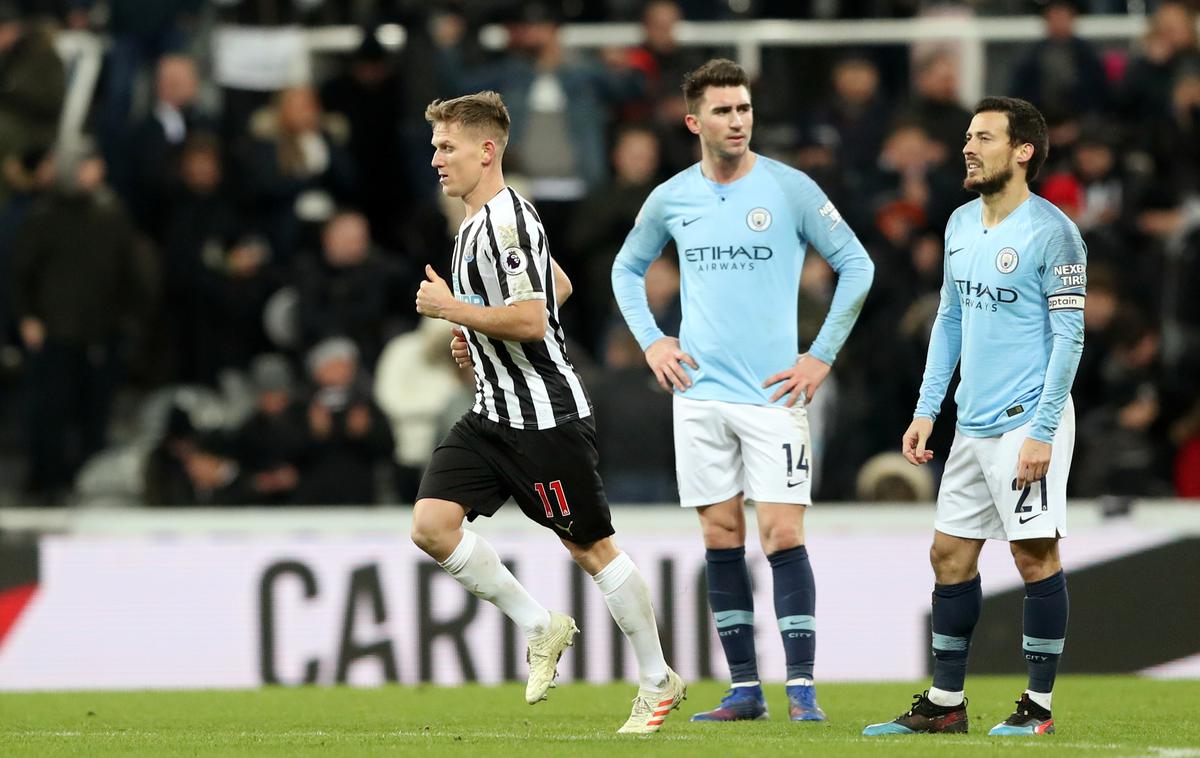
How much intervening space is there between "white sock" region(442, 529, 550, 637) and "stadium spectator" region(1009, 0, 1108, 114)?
8.64 metres

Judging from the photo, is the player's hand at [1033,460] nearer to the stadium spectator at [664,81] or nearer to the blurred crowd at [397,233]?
the blurred crowd at [397,233]

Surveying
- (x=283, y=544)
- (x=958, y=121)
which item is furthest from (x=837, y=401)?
(x=283, y=544)

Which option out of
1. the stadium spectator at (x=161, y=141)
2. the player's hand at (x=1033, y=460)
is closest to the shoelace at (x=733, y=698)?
the player's hand at (x=1033, y=460)

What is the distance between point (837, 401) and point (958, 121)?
2724 millimetres

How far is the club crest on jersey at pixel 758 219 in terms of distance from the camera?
27.0ft

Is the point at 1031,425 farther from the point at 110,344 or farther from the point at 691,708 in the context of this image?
the point at 110,344

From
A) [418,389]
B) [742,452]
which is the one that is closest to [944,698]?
[742,452]

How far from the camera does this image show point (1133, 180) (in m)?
13.9

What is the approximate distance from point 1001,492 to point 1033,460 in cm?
25

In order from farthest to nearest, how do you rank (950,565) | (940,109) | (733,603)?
(940,109), (733,603), (950,565)

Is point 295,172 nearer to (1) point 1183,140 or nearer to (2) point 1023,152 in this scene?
(1) point 1183,140

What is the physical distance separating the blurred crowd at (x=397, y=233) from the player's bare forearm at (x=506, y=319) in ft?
16.2

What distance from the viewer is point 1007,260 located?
24.3ft

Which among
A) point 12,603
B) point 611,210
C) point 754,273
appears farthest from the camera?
point 611,210
